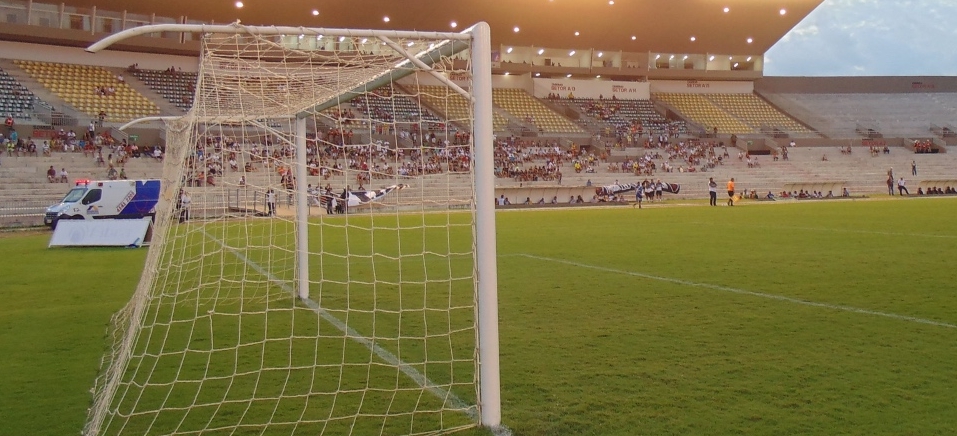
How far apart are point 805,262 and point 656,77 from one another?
45.7 meters

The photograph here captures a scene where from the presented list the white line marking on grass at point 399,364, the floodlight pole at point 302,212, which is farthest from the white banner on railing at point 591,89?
the white line marking on grass at point 399,364

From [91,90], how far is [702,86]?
4143cm

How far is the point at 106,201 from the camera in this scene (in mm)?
24891

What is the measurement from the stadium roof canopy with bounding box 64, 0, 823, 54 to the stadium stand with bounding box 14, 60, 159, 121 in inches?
133

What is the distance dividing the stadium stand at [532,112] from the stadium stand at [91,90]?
20.4 meters

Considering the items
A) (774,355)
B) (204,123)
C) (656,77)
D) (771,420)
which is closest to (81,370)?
(204,123)

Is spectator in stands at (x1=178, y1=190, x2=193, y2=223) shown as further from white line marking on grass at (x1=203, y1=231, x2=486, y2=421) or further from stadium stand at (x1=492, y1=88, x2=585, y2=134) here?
stadium stand at (x1=492, y1=88, x2=585, y2=134)

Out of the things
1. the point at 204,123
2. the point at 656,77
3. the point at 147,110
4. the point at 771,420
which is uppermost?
the point at 656,77

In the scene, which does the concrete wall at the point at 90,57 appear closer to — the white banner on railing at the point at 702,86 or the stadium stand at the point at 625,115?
the stadium stand at the point at 625,115

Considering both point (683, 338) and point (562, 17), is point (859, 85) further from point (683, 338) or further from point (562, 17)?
point (683, 338)

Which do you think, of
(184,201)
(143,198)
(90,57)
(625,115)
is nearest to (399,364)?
(184,201)

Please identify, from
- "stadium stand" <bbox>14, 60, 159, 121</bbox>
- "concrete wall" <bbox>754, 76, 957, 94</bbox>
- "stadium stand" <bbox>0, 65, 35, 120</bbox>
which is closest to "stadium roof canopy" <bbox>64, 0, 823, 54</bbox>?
"stadium stand" <bbox>14, 60, 159, 121</bbox>

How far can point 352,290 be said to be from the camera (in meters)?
9.78

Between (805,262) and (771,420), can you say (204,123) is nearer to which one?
(771,420)
